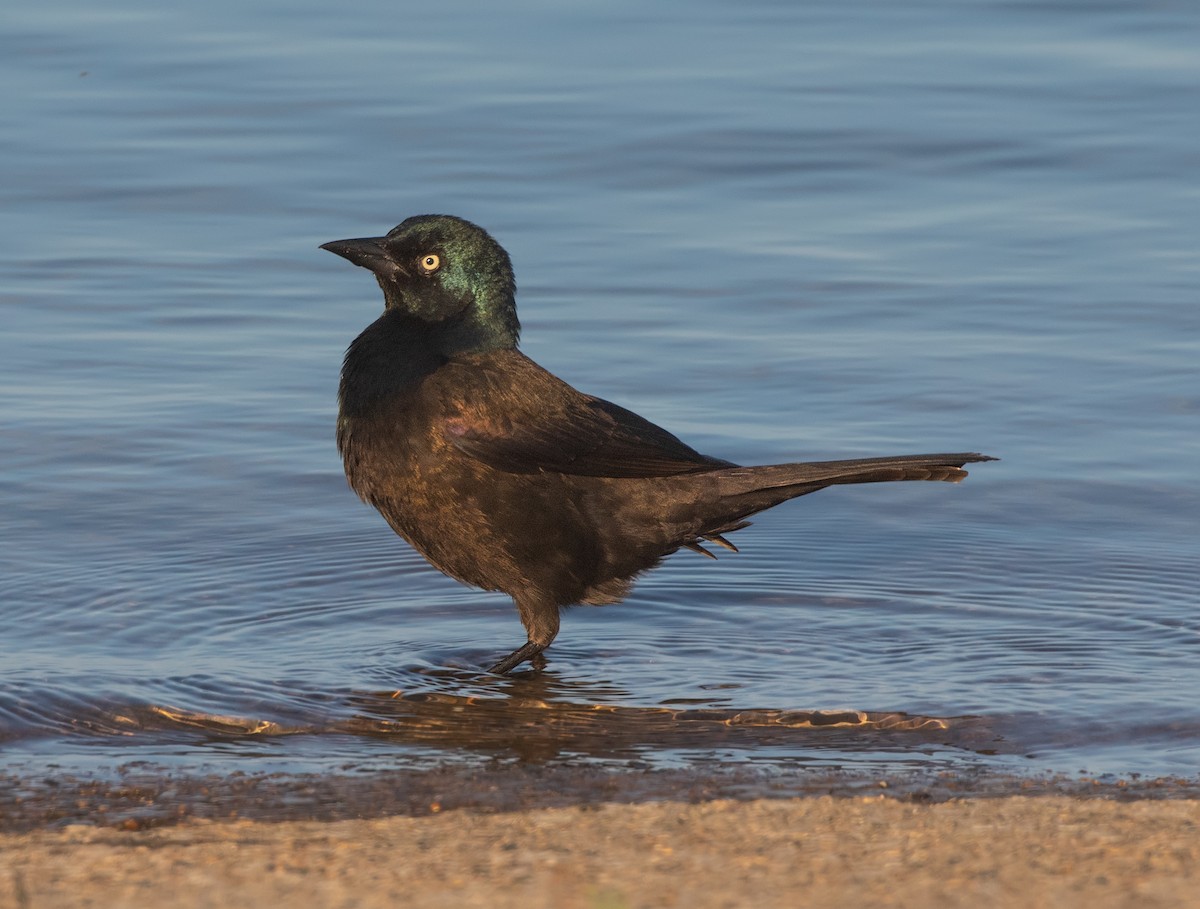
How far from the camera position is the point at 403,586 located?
23.4 ft

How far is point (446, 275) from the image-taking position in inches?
260

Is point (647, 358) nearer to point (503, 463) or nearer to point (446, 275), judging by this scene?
point (446, 275)

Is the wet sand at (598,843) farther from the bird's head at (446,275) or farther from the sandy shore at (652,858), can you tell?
the bird's head at (446,275)

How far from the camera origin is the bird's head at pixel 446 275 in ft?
21.7

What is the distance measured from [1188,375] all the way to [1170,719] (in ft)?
13.6

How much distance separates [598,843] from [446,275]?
2.82 metres

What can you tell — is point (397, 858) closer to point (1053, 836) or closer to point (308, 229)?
point (1053, 836)

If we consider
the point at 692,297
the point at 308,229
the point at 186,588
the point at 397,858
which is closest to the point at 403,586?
the point at 186,588

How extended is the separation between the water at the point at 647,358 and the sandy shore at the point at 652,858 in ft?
2.55

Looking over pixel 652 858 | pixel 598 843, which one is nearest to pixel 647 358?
pixel 598 843

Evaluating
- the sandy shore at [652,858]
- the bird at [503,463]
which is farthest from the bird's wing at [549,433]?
the sandy shore at [652,858]

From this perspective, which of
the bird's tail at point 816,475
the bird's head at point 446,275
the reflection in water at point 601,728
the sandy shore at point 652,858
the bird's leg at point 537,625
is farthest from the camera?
the bird's head at point 446,275

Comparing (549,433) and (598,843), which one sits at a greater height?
(549,433)

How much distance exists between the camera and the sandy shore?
12.6 feet
